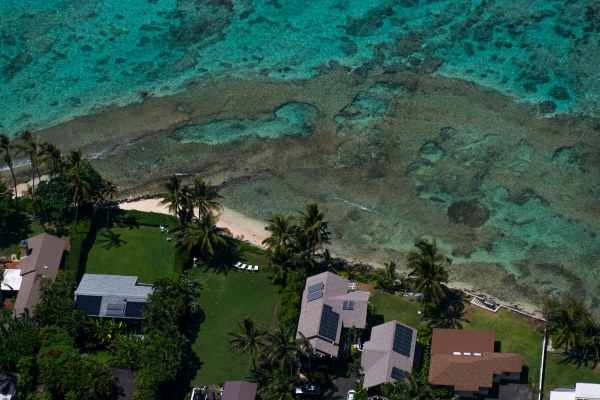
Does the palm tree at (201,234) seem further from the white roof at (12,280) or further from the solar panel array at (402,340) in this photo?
the solar panel array at (402,340)

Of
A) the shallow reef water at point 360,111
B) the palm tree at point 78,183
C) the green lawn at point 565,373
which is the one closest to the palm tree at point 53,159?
the palm tree at point 78,183

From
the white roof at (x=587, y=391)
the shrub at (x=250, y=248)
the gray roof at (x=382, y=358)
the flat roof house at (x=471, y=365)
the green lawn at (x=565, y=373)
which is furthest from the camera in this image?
the shrub at (x=250, y=248)

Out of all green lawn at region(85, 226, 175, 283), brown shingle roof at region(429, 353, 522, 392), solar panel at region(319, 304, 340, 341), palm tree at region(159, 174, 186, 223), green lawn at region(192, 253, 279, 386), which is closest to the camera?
brown shingle roof at region(429, 353, 522, 392)

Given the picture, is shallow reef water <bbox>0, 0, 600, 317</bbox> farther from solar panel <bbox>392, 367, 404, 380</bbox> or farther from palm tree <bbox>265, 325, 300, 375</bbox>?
palm tree <bbox>265, 325, 300, 375</bbox>

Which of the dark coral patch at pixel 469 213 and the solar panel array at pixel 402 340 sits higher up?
the dark coral patch at pixel 469 213

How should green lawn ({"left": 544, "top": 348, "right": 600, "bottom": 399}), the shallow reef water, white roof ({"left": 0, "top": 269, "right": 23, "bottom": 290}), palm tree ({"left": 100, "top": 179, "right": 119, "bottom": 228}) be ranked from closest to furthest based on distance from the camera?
green lawn ({"left": 544, "top": 348, "right": 600, "bottom": 399}) < white roof ({"left": 0, "top": 269, "right": 23, "bottom": 290}) < palm tree ({"left": 100, "top": 179, "right": 119, "bottom": 228}) < the shallow reef water

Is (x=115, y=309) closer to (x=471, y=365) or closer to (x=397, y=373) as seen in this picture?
(x=397, y=373)

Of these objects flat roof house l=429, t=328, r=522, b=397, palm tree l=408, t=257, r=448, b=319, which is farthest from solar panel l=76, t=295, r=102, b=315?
flat roof house l=429, t=328, r=522, b=397
